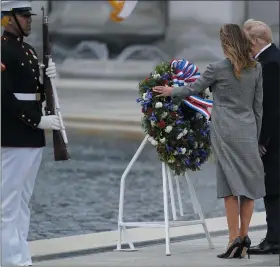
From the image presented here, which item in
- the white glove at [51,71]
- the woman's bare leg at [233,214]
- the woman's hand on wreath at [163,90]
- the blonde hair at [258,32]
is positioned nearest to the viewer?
the white glove at [51,71]

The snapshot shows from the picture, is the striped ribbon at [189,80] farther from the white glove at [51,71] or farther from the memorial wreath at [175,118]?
the white glove at [51,71]

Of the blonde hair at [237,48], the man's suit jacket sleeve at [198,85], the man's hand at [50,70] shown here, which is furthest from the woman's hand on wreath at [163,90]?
the man's hand at [50,70]

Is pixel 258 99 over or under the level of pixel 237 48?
under

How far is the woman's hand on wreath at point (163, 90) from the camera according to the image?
824cm

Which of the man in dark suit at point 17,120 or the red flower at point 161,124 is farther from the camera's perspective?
the red flower at point 161,124

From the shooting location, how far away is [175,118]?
8.43 meters

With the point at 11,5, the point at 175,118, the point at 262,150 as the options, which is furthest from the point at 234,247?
the point at 11,5

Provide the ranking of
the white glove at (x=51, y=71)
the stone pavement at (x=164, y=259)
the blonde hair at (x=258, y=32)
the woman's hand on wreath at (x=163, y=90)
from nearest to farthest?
the white glove at (x=51, y=71) < the stone pavement at (x=164, y=259) < the woman's hand on wreath at (x=163, y=90) < the blonde hair at (x=258, y=32)

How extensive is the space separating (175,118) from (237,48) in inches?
29.6

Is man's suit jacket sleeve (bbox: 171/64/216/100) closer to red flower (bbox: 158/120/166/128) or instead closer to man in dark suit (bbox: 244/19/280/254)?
red flower (bbox: 158/120/166/128)

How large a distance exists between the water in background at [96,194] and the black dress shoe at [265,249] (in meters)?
A: 1.18

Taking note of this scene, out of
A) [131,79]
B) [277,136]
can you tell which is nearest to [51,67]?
[277,136]

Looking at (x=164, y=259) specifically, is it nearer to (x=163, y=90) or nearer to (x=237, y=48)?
(x=163, y=90)

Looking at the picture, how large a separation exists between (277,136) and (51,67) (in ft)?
6.22
